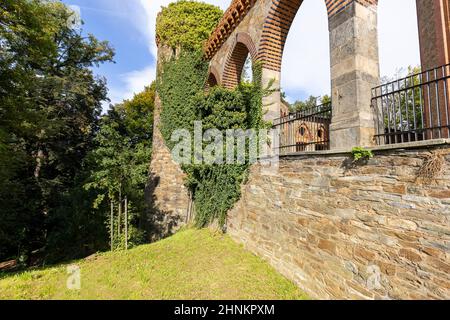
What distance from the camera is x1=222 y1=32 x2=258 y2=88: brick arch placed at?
24.1ft

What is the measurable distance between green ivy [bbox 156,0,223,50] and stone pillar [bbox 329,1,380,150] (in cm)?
703

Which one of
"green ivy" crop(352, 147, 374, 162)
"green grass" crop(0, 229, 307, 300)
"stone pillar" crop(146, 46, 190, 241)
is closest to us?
"green ivy" crop(352, 147, 374, 162)

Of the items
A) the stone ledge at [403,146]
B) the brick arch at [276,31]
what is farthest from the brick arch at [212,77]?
the stone ledge at [403,146]

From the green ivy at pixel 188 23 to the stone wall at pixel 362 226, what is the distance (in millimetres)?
7711

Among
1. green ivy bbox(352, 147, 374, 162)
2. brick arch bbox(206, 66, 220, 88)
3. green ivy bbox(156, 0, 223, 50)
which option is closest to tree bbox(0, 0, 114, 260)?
green ivy bbox(156, 0, 223, 50)

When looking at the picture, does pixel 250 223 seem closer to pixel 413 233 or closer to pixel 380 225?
pixel 380 225

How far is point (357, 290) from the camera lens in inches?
128

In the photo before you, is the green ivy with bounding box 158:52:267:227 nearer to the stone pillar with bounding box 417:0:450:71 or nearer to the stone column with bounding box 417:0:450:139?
the stone column with bounding box 417:0:450:139

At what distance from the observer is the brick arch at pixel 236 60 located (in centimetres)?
735

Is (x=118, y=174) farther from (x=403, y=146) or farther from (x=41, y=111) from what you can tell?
(x=403, y=146)

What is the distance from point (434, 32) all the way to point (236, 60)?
5607mm
